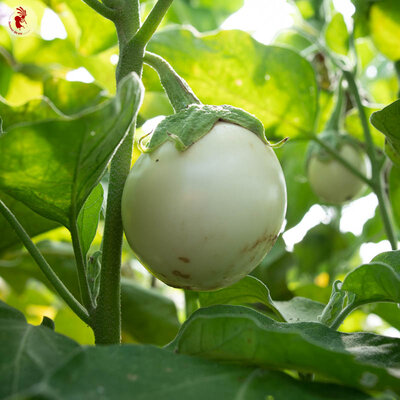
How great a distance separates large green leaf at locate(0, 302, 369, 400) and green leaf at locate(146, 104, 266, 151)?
0.16 m

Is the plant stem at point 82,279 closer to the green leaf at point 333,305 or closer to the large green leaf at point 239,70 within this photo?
the green leaf at point 333,305

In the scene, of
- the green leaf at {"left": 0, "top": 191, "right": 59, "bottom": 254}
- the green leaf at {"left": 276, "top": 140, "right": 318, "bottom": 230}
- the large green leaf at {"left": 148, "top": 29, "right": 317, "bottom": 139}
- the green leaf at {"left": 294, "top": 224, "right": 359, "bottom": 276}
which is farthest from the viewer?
the green leaf at {"left": 294, "top": 224, "right": 359, "bottom": 276}

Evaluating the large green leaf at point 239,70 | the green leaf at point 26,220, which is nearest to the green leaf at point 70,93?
the large green leaf at point 239,70

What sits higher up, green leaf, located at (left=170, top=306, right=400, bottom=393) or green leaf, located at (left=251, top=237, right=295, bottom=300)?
green leaf, located at (left=170, top=306, right=400, bottom=393)

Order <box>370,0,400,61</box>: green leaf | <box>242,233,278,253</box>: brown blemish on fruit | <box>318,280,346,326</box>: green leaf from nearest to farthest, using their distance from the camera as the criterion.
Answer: <box>242,233,278,253</box>: brown blemish on fruit, <box>318,280,346,326</box>: green leaf, <box>370,0,400,61</box>: green leaf

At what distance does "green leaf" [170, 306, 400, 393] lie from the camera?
13.4 inches

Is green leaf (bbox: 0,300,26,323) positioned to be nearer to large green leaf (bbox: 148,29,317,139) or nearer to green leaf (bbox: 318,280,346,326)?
green leaf (bbox: 318,280,346,326)

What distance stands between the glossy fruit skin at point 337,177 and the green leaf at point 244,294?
1.44 ft

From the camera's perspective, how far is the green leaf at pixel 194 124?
16.8 inches

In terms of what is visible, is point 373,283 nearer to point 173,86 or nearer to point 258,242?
point 258,242

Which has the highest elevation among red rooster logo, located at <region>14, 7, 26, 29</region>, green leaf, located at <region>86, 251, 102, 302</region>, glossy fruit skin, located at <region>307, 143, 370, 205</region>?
red rooster logo, located at <region>14, 7, 26, 29</region>

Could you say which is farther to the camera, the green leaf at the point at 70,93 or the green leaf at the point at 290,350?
the green leaf at the point at 70,93

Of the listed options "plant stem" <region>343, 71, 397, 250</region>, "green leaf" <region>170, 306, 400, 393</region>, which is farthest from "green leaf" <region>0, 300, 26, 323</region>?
"plant stem" <region>343, 71, 397, 250</region>

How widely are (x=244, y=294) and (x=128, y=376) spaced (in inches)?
11.6
